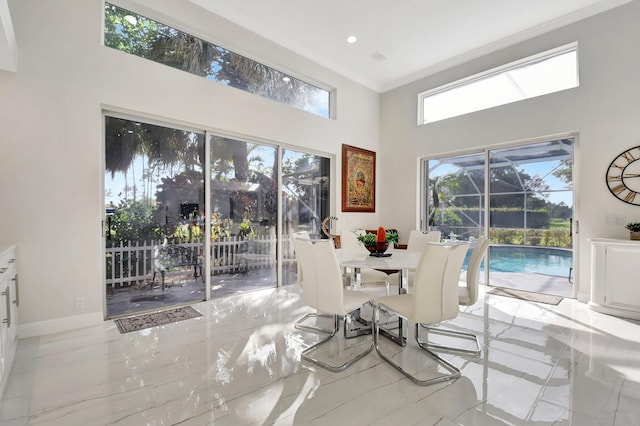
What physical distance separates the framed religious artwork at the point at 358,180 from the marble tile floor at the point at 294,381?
10.2ft

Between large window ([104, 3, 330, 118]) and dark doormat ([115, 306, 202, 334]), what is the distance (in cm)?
300

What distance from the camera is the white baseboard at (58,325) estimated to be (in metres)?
2.83

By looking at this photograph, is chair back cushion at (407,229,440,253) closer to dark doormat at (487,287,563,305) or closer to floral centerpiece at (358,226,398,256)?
floral centerpiece at (358,226,398,256)

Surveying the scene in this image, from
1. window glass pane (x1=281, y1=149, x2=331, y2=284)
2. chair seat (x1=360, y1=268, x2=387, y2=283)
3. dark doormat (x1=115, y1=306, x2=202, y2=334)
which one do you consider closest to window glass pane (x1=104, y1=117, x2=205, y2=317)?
dark doormat (x1=115, y1=306, x2=202, y2=334)

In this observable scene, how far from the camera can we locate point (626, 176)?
3.74m

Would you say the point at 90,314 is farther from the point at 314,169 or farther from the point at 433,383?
the point at 314,169

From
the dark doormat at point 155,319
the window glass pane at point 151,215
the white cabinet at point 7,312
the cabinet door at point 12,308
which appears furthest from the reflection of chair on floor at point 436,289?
the cabinet door at point 12,308

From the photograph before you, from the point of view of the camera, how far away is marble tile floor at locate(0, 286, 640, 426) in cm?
179

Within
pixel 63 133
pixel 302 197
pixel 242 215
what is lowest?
pixel 242 215

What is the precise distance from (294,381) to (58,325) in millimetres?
2517

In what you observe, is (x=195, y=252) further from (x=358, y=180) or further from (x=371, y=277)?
(x=358, y=180)

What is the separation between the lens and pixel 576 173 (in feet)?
13.8

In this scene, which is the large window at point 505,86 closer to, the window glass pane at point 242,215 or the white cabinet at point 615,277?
the white cabinet at point 615,277

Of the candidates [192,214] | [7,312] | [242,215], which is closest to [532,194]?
[242,215]
